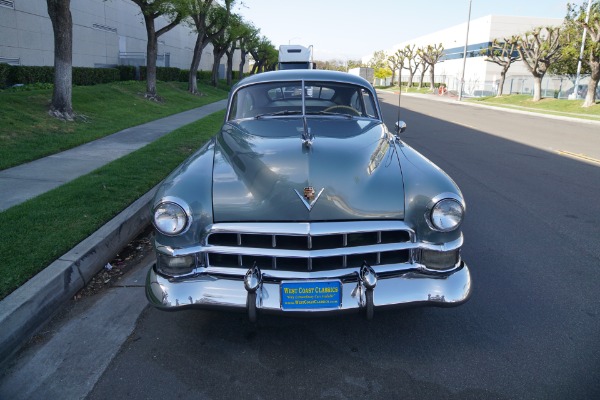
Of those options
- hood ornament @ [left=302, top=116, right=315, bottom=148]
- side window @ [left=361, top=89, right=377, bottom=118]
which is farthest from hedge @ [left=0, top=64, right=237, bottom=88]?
hood ornament @ [left=302, top=116, right=315, bottom=148]

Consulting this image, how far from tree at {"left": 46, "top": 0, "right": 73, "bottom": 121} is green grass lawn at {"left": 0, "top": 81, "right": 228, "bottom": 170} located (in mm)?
337

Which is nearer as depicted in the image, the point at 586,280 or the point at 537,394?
the point at 537,394

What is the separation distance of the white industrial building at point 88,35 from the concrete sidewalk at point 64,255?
41.5ft

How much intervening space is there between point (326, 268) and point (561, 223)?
158 inches

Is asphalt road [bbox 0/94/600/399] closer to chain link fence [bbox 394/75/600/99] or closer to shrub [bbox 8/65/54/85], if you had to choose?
shrub [bbox 8/65/54/85]

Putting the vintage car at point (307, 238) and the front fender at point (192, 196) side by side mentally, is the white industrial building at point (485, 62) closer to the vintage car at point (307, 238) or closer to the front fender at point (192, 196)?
the vintage car at point (307, 238)

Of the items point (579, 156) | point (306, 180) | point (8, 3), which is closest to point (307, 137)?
point (306, 180)

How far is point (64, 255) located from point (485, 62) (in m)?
60.4

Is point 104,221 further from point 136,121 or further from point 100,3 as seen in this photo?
point 100,3

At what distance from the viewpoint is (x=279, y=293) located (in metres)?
2.72

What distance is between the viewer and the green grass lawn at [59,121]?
8.43 metres

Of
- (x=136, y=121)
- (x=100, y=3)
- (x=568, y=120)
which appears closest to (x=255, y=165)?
(x=136, y=121)

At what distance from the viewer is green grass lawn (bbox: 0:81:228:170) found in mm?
8430

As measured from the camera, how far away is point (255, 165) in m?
3.18
